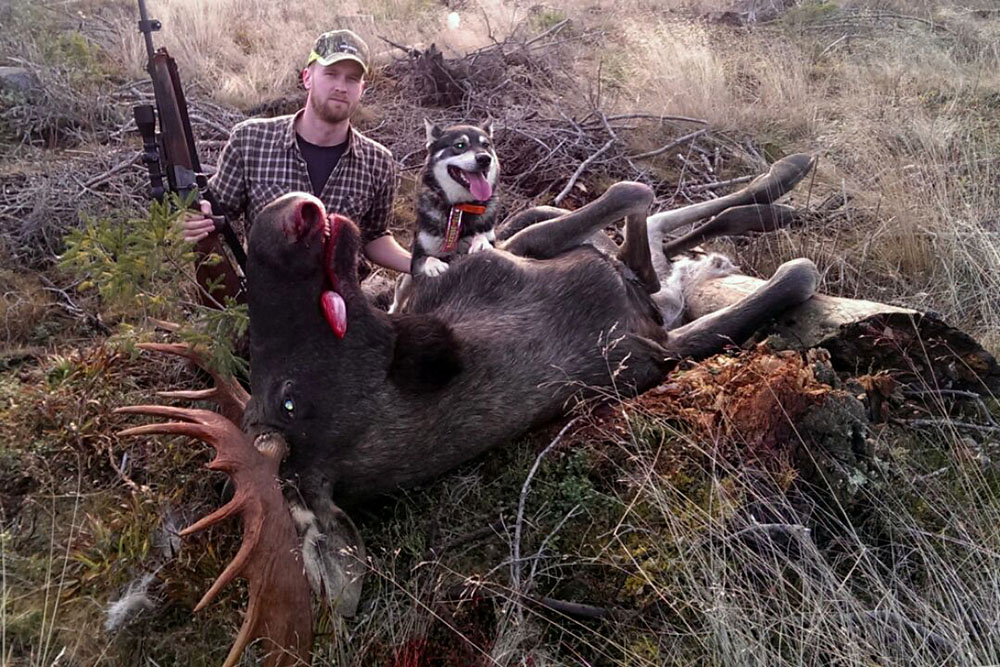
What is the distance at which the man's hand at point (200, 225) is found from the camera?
348 centimetres

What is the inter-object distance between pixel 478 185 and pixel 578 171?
213 centimetres

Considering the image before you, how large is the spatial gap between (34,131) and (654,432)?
6.84m

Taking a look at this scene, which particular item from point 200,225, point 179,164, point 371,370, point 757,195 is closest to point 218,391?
point 371,370

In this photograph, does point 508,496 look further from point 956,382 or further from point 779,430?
point 956,382

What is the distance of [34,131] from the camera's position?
6.73 meters

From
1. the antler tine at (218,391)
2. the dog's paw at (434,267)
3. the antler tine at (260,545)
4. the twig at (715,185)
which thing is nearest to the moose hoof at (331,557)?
the antler tine at (260,545)

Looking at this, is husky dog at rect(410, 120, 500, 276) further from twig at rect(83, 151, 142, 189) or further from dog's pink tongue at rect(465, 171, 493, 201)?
twig at rect(83, 151, 142, 189)

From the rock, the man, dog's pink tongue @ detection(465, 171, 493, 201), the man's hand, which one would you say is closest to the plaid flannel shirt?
the man

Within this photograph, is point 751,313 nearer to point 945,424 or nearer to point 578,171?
point 945,424

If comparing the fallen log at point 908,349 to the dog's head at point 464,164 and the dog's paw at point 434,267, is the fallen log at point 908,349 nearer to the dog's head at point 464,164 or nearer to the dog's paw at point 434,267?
the dog's paw at point 434,267

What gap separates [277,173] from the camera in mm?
4348

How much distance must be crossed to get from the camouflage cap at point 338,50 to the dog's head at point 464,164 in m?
0.67

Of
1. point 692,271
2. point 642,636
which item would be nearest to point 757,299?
point 692,271

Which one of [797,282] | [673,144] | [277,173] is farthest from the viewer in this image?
[673,144]
